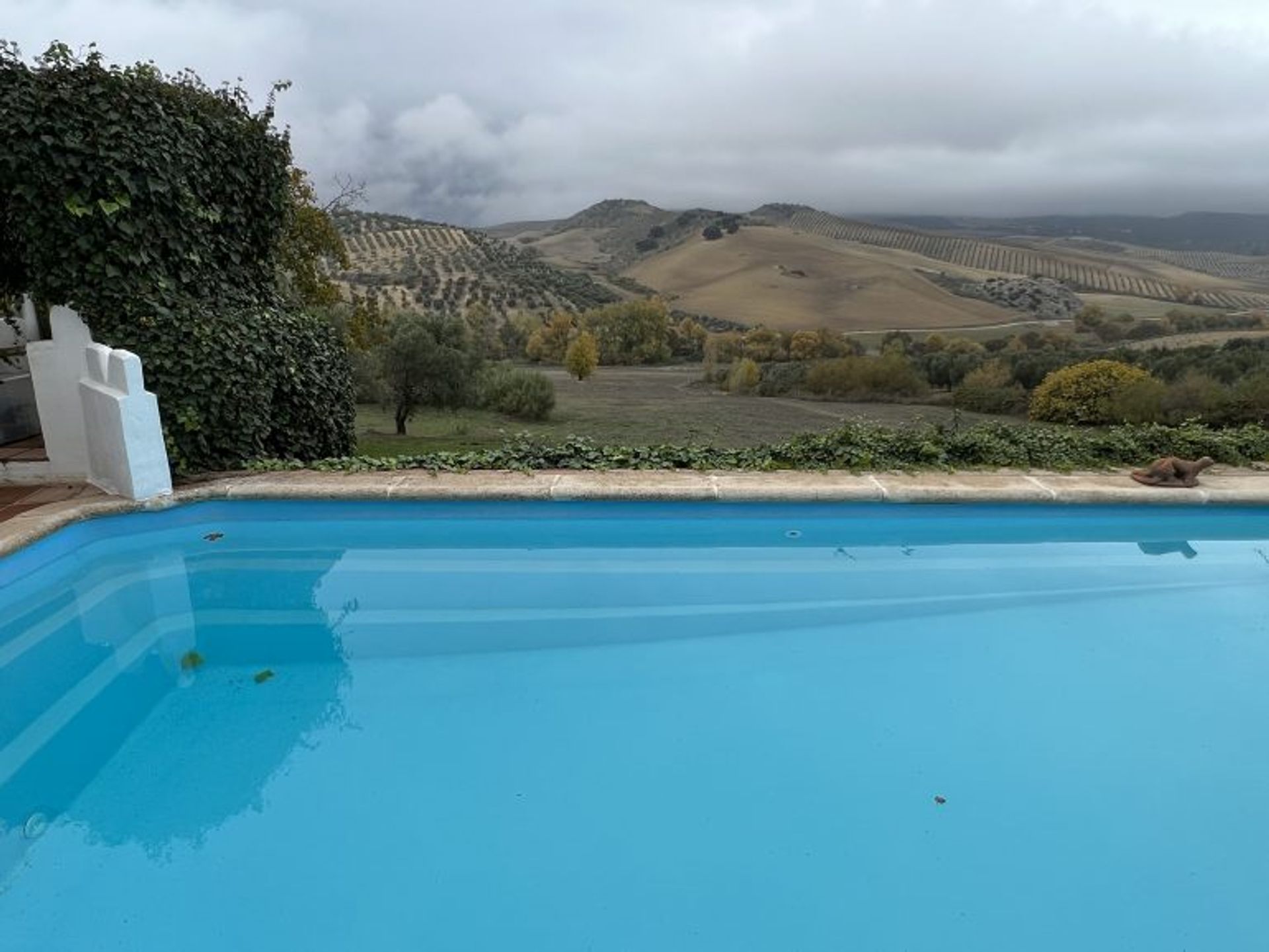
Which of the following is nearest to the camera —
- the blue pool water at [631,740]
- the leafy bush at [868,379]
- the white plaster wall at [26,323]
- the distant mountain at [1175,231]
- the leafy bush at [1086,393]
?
the blue pool water at [631,740]

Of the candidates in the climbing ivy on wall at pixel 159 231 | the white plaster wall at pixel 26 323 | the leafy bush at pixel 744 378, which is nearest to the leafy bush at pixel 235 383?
the climbing ivy on wall at pixel 159 231

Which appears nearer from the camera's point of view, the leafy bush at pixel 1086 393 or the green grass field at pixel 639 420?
the leafy bush at pixel 1086 393

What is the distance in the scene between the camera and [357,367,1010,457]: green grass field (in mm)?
16094

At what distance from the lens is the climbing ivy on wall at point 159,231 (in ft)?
18.1

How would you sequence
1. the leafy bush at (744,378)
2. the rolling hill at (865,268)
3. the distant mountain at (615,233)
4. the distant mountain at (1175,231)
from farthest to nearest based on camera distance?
the distant mountain at (1175,231) < the distant mountain at (615,233) < the rolling hill at (865,268) < the leafy bush at (744,378)

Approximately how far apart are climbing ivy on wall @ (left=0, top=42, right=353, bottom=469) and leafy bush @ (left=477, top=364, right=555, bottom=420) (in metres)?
14.4

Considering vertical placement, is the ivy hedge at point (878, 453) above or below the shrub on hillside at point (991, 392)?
above

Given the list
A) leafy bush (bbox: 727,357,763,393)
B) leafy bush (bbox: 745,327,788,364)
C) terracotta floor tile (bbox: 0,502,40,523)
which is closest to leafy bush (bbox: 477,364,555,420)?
leafy bush (bbox: 727,357,763,393)

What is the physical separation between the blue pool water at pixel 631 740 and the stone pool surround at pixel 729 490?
0.75ft

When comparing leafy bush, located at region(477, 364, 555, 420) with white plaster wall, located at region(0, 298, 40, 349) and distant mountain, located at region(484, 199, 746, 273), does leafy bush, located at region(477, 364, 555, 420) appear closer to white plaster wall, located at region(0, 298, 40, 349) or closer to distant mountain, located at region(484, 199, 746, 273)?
white plaster wall, located at region(0, 298, 40, 349)

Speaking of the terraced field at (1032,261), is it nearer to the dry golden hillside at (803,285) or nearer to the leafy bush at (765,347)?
the dry golden hillside at (803,285)

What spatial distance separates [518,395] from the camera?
22.0 m

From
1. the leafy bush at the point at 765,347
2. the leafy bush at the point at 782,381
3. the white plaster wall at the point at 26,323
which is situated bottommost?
the leafy bush at the point at 782,381

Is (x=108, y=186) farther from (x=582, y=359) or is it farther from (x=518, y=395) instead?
(x=582, y=359)
